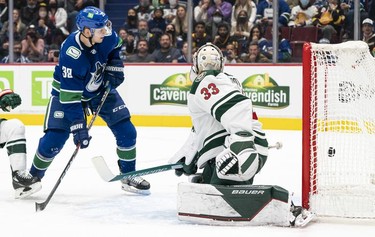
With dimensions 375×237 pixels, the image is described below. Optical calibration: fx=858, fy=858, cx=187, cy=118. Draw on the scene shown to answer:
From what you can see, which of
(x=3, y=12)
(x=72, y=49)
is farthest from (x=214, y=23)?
(x=72, y=49)

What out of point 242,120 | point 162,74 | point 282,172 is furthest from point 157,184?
point 162,74

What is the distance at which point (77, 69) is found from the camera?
4281 mm

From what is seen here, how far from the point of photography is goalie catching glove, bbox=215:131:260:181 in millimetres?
3422

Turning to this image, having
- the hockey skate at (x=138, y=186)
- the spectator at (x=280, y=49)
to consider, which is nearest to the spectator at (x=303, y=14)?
the spectator at (x=280, y=49)

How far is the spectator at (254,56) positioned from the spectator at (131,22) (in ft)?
4.42

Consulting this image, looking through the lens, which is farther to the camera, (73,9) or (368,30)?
(73,9)

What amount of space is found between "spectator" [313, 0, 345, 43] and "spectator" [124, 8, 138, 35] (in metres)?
2.02

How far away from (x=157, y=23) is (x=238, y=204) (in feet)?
20.4

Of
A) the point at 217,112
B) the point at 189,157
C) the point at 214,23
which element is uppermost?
the point at 214,23

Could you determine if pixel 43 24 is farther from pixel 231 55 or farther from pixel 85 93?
pixel 85 93

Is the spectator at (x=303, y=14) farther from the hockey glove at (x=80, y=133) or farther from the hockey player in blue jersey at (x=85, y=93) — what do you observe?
the hockey glove at (x=80, y=133)

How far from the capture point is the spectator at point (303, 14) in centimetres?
892

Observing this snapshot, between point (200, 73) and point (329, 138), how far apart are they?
680 millimetres

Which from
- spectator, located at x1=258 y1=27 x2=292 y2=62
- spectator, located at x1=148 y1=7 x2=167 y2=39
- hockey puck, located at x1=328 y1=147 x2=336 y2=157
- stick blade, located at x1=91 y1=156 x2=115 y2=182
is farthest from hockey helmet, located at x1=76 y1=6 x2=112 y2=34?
spectator, located at x1=148 y1=7 x2=167 y2=39
